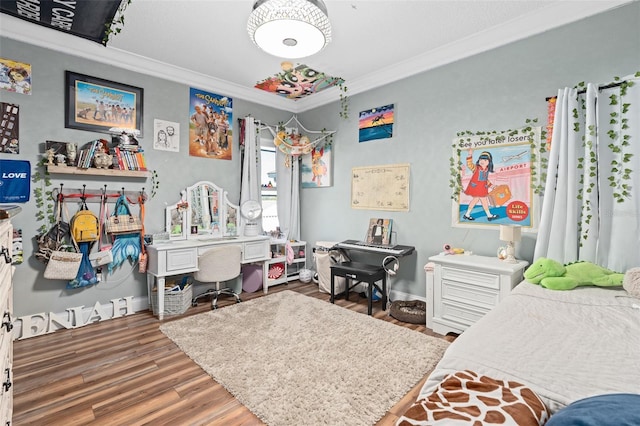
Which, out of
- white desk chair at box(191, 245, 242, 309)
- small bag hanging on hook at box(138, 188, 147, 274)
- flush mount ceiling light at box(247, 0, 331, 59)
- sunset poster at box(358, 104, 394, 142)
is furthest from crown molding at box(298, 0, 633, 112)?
small bag hanging on hook at box(138, 188, 147, 274)

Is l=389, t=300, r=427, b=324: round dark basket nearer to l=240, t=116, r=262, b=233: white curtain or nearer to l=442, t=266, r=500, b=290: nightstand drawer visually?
l=442, t=266, r=500, b=290: nightstand drawer

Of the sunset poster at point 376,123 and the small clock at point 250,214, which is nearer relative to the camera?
the sunset poster at point 376,123

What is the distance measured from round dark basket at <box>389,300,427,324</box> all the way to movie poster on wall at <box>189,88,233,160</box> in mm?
2848

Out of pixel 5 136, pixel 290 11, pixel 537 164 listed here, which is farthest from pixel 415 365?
pixel 5 136

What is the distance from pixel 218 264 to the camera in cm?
342

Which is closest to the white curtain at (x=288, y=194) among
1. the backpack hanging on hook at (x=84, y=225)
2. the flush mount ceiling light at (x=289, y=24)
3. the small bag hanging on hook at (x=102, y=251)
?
the small bag hanging on hook at (x=102, y=251)

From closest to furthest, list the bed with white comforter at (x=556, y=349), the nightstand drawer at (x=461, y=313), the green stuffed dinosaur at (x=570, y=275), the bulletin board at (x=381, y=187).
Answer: the bed with white comforter at (x=556, y=349) < the green stuffed dinosaur at (x=570, y=275) < the nightstand drawer at (x=461, y=313) < the bulletin board at (x=381, y=187)

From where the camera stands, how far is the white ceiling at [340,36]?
8.20ft

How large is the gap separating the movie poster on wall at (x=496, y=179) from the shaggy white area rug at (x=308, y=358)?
1.29 m

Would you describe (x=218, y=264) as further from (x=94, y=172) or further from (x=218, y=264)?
(x=94, y=172)

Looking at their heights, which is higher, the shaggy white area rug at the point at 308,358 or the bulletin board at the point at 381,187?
the bulletin board at the point at 381,187

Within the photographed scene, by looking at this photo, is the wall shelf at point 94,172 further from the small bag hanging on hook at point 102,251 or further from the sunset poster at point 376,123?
the sunset poster at point 376,123

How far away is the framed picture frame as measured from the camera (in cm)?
303

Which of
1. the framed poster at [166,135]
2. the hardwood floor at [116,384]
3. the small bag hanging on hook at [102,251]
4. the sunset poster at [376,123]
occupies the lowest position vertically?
the hardwood floor at [116,384]
